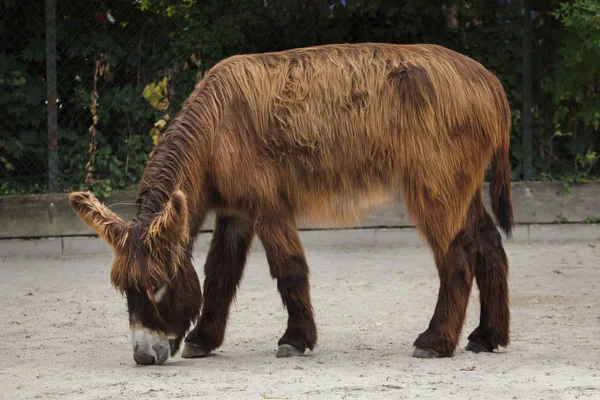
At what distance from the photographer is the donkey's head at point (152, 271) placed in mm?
5176

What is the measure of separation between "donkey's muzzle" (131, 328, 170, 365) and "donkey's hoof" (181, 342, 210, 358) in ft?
2.03

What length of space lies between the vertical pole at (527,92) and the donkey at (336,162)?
413 cm

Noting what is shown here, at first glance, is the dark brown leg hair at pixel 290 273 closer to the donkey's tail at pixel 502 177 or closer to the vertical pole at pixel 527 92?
the donkey's tail at pixel 502 177

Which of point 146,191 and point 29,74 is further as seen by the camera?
point 29,74

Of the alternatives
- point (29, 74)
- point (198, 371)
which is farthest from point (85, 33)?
point (198, 371)

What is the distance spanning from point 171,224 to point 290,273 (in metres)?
0.84

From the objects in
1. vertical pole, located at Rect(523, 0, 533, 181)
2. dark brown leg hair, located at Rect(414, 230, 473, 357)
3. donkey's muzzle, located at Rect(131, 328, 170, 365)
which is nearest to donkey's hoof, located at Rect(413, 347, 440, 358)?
dark brown leg hair, located at Rect(414, 230, 473, 357)

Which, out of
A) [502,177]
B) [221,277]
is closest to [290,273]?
[221,277]

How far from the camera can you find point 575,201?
10.0 metres

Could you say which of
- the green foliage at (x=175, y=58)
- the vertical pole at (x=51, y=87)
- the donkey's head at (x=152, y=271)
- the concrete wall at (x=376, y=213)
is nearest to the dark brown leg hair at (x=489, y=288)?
the donkey's head at (x=152, y=271)

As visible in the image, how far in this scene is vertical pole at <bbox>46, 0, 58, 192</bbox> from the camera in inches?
380

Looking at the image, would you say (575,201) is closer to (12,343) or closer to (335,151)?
(335,151)

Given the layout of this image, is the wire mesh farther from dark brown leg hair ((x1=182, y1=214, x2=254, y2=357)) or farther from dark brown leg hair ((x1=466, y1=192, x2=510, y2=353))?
dark brown leg hair ((x1=466, y1=192, x2=510, y2=353))

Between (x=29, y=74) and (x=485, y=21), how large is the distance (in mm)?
4395
